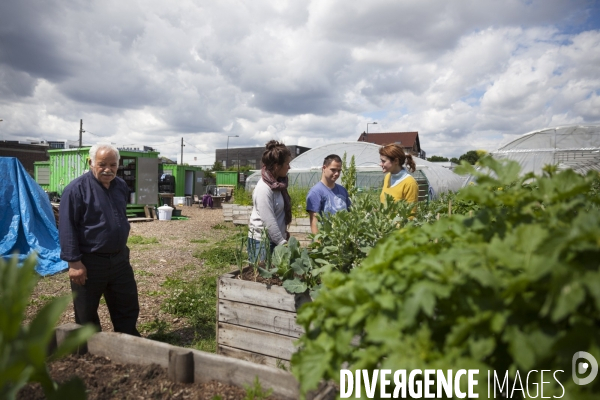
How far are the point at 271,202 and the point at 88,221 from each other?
60.1 inches

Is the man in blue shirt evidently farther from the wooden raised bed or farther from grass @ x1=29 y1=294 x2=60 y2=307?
grass @ x1=29 y1=294 x2=60 y2=307

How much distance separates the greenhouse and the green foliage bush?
1289 centimetres

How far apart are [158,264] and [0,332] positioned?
7563mm

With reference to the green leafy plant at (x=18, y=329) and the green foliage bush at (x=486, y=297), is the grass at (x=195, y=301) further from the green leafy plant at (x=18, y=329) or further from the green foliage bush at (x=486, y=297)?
the green leafy plant at (x=18, y=329)

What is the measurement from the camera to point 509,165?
3.62ft

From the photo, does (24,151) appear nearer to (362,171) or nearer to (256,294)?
(362,171)

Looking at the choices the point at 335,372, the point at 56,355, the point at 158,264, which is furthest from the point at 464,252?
the point at 158,264

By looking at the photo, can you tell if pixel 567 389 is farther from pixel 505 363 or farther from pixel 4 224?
pixel 4 224

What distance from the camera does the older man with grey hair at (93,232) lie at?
3123 mm

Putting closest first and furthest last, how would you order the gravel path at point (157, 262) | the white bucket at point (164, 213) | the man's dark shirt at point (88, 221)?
the man's dark shirt at point (88, 221) → the gravel path at point (157, 262) → the white bucket at point (164, 213)

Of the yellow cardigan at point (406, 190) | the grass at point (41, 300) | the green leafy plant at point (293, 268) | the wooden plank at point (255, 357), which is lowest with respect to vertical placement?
the grass at point (41, 300)

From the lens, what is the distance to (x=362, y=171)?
48.7ft

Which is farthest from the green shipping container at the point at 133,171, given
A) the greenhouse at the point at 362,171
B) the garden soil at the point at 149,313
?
the greenhouse at the point at 362,171

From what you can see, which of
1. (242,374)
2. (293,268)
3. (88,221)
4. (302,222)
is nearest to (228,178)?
(302,222)
